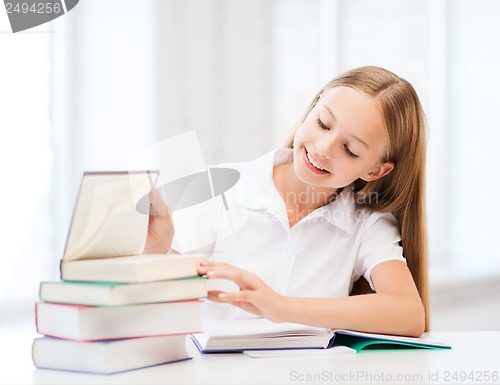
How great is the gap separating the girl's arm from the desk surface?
0.08 m

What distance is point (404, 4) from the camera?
3.22 metres

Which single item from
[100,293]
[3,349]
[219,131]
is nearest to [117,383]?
[100,293]

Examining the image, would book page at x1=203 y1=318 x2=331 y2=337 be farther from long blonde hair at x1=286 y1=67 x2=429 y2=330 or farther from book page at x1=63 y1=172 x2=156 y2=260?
long blonde hair at x1=286 y1=67 x2=429 y2=330

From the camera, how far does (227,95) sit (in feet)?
8.37

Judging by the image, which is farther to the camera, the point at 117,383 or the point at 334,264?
the point at 334,264

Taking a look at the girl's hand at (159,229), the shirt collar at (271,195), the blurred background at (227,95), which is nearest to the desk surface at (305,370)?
the girl's hand at (159,229)

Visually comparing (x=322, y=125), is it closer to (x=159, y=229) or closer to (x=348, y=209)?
(x=348, y=209)

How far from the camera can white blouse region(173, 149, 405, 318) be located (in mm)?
1549

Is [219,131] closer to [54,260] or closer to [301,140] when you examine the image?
[54,260]

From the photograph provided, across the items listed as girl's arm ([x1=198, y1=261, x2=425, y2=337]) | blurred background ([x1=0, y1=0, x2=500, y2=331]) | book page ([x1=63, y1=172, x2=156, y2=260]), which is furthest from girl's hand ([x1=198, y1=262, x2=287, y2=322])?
blurred background ([x1=0, y1=0, x2=500, y2=331])

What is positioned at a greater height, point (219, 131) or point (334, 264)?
point (219, 131)

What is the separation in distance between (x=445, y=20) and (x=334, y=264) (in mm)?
2250

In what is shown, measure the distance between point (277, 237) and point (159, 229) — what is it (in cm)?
39

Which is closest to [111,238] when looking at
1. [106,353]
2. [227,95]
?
[106,353]
